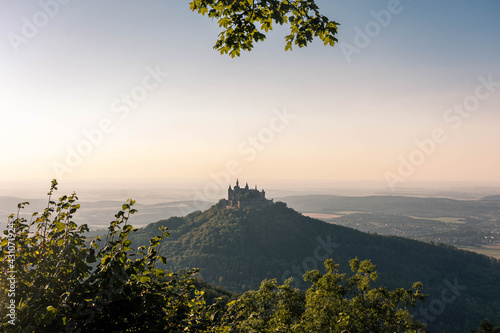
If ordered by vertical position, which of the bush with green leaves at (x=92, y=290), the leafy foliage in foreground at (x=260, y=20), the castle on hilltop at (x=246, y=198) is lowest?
the castle on hilltop at (x=246, y=198)

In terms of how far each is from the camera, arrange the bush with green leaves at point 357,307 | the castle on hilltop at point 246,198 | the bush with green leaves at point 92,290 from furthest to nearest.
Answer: the castle on hilltop at point 246,198
the bush with green leaves at point 357,307
the bush with green leaves at point 92,290

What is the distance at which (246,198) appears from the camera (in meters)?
179

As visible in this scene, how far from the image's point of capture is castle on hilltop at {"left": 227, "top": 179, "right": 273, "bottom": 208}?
17950 cm

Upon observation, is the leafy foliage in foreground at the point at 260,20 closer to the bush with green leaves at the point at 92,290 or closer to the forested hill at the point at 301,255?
the bush with green leaves at the point at 92,290

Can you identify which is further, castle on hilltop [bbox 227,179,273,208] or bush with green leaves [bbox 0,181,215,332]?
castle on hilltop [bbox 227,179,273,208]

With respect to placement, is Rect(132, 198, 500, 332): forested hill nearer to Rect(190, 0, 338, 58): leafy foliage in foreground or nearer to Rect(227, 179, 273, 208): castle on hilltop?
Rect(227, 179, 273, 208): castle on hilltop

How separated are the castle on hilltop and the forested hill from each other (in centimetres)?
361

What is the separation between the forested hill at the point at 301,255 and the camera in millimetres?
147150

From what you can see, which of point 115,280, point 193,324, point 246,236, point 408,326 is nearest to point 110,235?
point 115,280

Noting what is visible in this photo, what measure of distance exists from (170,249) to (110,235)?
176 m

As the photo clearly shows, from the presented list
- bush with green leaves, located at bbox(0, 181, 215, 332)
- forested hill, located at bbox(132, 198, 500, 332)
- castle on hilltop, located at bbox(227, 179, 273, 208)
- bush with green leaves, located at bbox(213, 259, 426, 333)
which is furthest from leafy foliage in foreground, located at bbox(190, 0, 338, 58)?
castle on hilltop, located at bbox(227, 179, 273, 208)

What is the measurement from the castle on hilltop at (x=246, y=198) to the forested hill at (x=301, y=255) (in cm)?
361

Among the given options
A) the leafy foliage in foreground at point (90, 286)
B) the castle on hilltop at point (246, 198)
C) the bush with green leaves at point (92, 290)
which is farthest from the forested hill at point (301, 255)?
the bush with green leaves at point (92, 290)

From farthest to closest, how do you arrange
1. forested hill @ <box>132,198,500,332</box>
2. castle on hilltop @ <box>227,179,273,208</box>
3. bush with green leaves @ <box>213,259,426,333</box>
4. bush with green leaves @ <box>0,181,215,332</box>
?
castle on hilltop @ <box>227,179,273,208</box>
forested hill @ <box>132,198,500,332</box>
bush with green leaves @ <box>213,259,426,333</box>
bush with green leaves @ <box>0,181,215,332</box>
